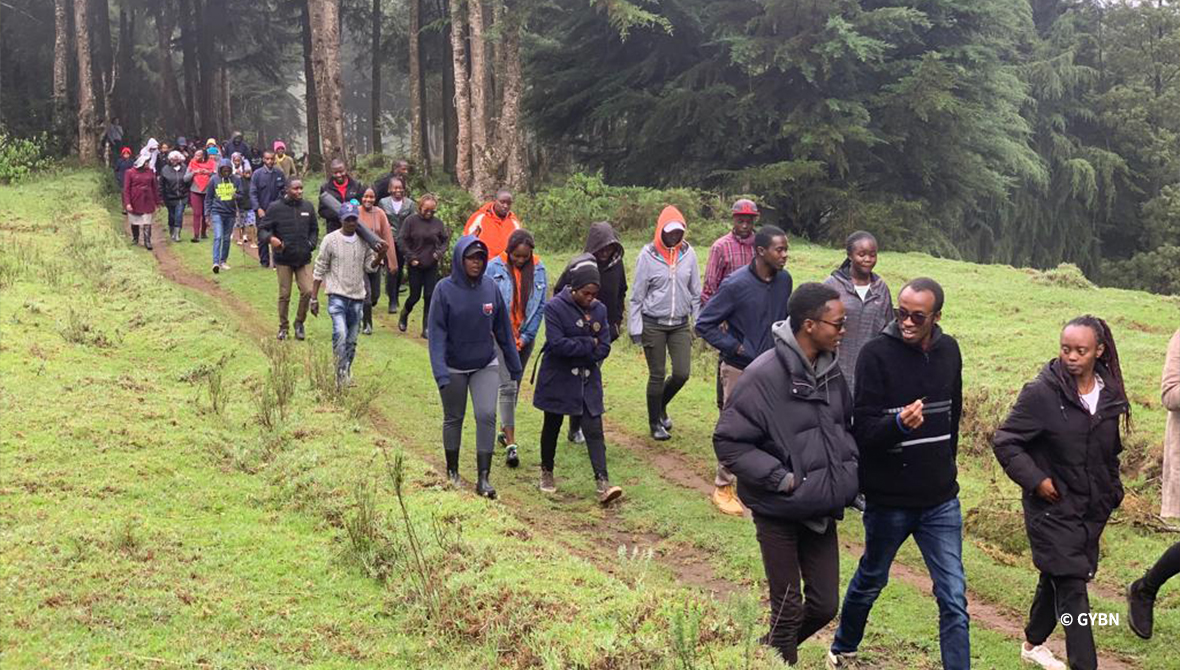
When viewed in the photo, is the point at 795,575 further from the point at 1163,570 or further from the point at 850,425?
the point at 1163,570

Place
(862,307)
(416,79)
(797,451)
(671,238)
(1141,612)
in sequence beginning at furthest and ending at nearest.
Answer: (416,79) → (671,238) → (862,307) → (1141,612) → (797,451)

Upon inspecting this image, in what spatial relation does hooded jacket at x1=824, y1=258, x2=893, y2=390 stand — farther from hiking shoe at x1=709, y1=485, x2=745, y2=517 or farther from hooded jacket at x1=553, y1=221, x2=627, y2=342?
hooded jacket at x1=553, y1=221, x2=627, y2=342

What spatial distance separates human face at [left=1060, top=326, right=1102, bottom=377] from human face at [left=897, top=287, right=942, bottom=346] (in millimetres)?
754

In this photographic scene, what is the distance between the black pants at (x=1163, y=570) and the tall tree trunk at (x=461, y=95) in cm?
2117

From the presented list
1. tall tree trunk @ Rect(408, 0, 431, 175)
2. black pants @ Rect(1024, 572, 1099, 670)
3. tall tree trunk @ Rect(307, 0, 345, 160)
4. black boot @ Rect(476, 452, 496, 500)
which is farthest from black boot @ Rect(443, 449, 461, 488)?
tall tree trunk @ Rect(408, 0, 431, 175)

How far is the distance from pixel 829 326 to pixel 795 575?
1.24m

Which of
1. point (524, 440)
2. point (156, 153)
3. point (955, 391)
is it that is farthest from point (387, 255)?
point (156, 153)

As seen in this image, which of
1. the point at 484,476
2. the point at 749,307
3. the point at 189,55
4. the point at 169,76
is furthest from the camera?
the point at 189,55

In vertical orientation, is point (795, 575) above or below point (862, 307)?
below

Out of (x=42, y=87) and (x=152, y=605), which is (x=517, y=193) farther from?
(x=42, y=87)

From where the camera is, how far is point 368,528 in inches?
269

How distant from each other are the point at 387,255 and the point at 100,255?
767 cm

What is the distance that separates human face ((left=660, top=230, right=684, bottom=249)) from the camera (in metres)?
9.95

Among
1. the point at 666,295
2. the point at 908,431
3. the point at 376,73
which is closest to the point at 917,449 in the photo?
the point at 908,431
